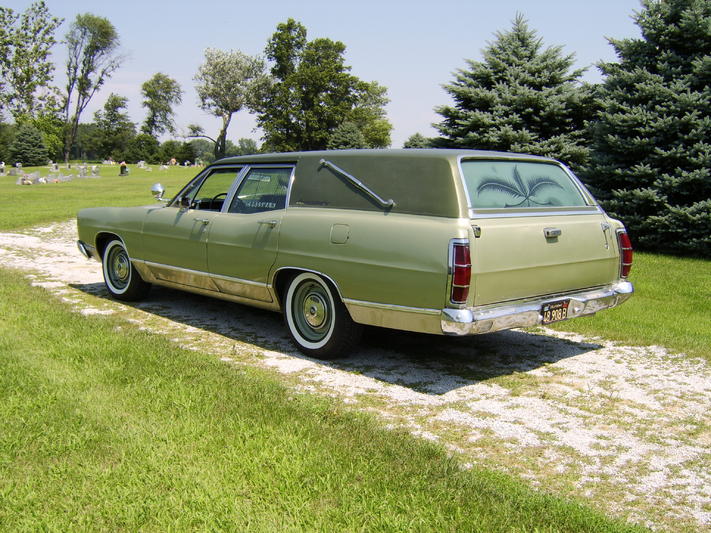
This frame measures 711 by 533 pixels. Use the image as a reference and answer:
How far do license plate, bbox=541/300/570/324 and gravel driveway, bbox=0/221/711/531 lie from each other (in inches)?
18.6

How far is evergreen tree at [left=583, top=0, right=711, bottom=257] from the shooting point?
12.4m

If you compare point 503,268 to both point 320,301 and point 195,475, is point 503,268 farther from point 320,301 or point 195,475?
point 195,475

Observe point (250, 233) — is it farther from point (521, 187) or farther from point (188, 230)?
point (521, 187)

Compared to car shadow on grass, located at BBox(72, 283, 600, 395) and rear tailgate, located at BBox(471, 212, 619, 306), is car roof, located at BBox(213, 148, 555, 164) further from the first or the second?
car shadow on grass, located at BBox(72, 283, 600, 395)

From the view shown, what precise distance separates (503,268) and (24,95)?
263ft

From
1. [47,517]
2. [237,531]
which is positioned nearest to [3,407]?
[47,517]

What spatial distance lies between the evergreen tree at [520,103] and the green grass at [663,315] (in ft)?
16.4

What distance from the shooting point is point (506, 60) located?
16.2 meters

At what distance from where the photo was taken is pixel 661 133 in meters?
12.7

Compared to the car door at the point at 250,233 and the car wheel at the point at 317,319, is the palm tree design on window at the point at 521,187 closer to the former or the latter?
the car wheel at the point at 317,319

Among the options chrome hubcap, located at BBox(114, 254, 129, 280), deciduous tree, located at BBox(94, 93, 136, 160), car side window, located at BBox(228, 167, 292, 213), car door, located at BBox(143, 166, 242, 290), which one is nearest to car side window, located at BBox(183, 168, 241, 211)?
car door, located at BBox(143, 166, 242, 290)

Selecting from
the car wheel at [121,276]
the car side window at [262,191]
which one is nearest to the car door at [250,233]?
the car side window at [262,191]

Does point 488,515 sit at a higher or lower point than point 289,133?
lower

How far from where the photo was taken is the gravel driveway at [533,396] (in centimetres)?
357
